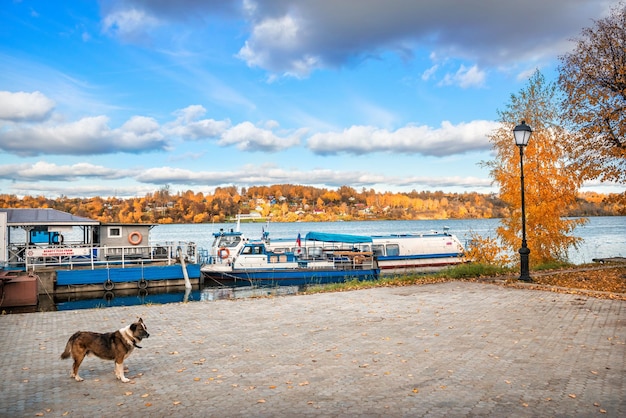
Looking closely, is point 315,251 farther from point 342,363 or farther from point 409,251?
point 342,363

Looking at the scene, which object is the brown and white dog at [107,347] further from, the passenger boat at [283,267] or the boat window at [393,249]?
the boat window at [393,249]

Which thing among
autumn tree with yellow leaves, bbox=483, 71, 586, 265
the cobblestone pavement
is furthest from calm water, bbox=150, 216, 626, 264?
the cobblestone pavement

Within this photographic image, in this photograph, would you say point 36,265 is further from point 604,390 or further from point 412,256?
point 604,390

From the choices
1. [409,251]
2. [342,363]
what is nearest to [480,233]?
[409,251]

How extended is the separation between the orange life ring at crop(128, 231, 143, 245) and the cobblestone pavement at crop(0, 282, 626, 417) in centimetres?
2176

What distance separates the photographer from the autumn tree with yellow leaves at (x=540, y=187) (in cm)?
2662

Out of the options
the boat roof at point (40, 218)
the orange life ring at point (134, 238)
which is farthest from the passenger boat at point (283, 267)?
the boat roof at point (40, 218)

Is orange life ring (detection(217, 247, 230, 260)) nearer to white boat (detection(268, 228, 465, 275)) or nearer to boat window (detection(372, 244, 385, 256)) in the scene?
white boat (detection(268, 228, 465, 275))

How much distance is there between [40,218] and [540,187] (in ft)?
99.5

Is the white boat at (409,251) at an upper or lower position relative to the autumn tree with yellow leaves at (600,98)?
lower

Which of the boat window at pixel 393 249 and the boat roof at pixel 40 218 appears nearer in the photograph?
the boat roof at pixel 40 218

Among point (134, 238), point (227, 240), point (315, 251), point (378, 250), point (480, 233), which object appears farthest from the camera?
point (480, 233)

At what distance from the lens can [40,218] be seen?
33.0 meters

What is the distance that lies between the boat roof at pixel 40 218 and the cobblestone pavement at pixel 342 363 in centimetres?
2036
